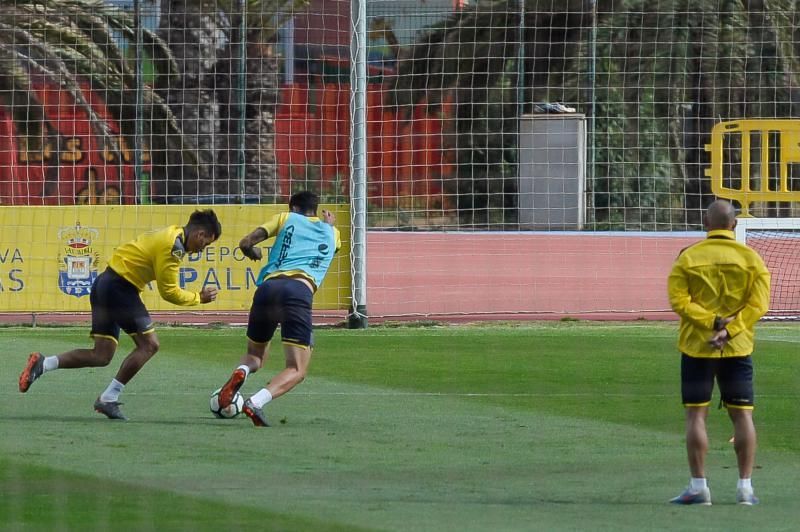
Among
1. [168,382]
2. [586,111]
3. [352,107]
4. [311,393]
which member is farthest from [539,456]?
Result: [586,111]

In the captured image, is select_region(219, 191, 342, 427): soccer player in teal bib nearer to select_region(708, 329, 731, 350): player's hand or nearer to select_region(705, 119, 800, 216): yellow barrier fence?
select_region(708, 329, 731, 350): player's hand

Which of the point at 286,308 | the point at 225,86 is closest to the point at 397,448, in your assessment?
the point at 286,308

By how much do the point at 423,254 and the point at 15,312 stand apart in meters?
5.98

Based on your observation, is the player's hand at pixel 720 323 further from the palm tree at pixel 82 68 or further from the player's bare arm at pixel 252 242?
the palm tree at pixel 82 68

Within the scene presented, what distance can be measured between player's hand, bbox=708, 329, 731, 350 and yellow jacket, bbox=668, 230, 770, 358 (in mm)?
38

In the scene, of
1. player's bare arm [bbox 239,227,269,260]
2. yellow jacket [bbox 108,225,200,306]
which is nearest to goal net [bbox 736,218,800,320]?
player's bare arm [bbox 239,227,269,260]

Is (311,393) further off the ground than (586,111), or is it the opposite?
(586,111)

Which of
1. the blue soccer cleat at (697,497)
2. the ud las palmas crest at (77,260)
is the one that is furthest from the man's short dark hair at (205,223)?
the ud las palmas crest at (77,260)

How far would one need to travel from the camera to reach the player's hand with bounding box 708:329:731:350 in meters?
7.93

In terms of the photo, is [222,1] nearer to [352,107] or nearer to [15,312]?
[352,107]

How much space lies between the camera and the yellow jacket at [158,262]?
11.3m

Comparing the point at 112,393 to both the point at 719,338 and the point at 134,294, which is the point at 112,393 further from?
the point at 719,338

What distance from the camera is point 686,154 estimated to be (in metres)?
26.0

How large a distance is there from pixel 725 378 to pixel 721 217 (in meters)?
0.83
